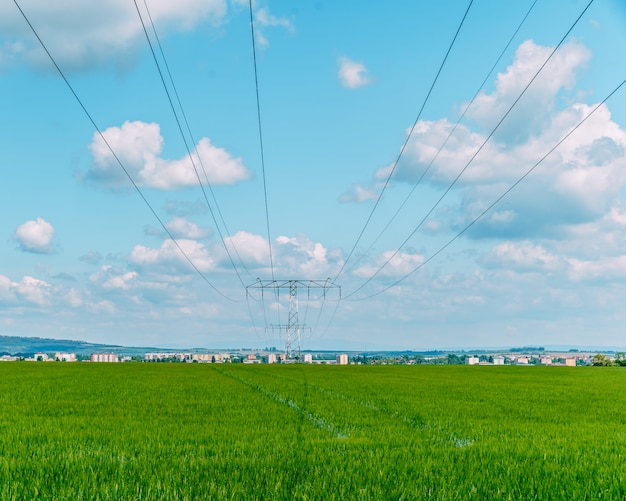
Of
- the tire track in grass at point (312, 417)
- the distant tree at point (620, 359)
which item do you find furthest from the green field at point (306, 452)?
the distant tree at point (620, 359)

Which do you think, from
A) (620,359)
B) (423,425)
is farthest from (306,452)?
(620,359)

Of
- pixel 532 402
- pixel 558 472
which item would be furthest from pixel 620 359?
pixel 558 472

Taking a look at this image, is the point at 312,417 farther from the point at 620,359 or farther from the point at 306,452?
the point at 620,359

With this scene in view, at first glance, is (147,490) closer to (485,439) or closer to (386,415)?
(485,439)

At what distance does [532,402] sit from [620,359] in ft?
280

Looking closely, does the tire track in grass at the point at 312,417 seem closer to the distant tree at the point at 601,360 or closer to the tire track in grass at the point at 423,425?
the tire track in grass at the point at 423,425

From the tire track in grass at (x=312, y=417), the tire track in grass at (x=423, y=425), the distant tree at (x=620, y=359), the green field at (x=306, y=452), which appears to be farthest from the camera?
the distant tree at (x=620, y=359)

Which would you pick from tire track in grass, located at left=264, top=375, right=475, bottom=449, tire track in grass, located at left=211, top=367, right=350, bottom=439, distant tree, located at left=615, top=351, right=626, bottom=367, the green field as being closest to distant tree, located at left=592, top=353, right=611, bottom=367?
distant tree, located at left=615, top=351, right=626, bottom=367

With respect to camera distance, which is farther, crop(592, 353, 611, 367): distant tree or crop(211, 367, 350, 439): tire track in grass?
crop(592, 353, 611, 367): distant tree

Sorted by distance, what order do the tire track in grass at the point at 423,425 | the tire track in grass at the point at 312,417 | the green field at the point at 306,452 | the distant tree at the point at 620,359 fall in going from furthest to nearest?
the distant tree at the point at 620,359
the tire track in grass at the point at 312,417
the tire track in grass at the point at 423,425
the green field at the point at 306,452

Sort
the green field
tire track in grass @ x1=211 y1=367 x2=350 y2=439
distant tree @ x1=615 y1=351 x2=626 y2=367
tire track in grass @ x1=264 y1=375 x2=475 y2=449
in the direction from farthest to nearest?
distant tree @ x1=615 y1=351 x2=626 y2=367 < tire track in grass @ x1=211 y1=367 x2=350 y2=439 < tire track in grass @ x1=264 y1=375 x2=475 y2=449 < the green field

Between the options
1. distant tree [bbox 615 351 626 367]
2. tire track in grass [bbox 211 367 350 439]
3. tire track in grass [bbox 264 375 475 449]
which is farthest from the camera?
distant tree [bbox 615 351 626 367]

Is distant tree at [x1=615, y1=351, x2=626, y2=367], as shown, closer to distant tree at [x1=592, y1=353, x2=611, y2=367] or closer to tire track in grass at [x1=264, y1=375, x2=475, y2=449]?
distant tree at [x1=592, y1=353, x2=611, y2=367]

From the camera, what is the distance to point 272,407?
20516 mm
